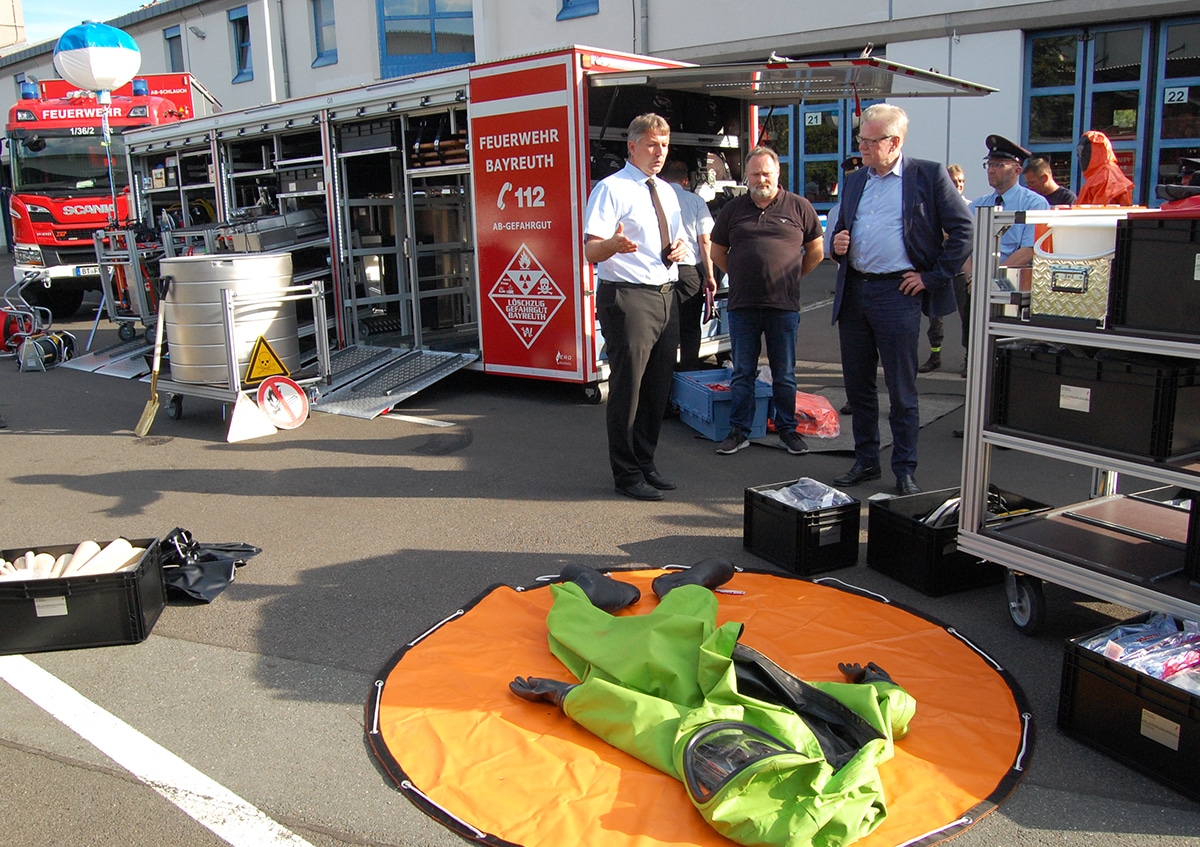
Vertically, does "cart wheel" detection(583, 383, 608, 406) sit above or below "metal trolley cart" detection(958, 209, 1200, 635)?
below

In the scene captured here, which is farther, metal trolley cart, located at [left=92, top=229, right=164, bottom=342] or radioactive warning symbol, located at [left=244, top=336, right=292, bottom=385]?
metal trolley cart, located at [left=92, top=229, right=164, bottom=342]

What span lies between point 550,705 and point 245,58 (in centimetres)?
2744

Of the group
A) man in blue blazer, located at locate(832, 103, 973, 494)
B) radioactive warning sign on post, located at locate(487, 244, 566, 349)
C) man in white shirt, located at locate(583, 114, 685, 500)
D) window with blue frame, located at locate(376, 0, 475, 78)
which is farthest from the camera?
window with blue frame, located at locate(376, 0, 475, 78)

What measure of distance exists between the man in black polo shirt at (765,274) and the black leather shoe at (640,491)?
3.91 feet

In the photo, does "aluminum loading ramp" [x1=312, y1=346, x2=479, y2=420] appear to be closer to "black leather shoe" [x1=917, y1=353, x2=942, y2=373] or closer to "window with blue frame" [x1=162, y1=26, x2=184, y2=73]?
"black leather shoe" [x1=917, y1=353, x2=942, y2=373]

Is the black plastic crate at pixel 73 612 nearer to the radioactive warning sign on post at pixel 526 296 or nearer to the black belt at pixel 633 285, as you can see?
the black belt at pixel 633 285

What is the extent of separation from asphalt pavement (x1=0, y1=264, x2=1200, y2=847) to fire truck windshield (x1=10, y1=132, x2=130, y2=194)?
1016 centimetres

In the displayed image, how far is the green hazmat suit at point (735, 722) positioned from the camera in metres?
2.63

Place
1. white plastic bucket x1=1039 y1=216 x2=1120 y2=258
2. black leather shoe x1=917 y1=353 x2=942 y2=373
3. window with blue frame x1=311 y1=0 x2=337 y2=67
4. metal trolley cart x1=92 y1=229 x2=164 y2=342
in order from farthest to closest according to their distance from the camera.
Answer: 1. window with blue frame x1=311 y1=0 x2=337 y2=67
2. metal trolley cart x1=92 y1=229 x2=164 y2=342
3. black leather shoe x1=917 y1=353 x2=942 y2=373
4. white plastic bucket x1=1039 y1=216 x2=1120 y2=258

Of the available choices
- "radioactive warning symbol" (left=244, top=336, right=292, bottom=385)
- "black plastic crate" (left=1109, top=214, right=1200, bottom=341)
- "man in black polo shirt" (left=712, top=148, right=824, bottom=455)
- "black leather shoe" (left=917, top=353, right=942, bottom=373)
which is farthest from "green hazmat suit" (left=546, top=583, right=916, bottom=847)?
"black leather shoe" (left=917, top=353, right=942, bottom=373)

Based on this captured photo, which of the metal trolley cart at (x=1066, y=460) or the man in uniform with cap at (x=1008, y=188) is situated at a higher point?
the man in uniform with cap at (x=1008, y=188)

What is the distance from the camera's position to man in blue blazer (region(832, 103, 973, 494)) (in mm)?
5426

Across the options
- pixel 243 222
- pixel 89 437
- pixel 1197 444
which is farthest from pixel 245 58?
pixel 1197 444

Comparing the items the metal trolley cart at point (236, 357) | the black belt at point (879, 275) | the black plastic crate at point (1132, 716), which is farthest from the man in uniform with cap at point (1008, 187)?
the metal trolley cart at point (236, 357)
